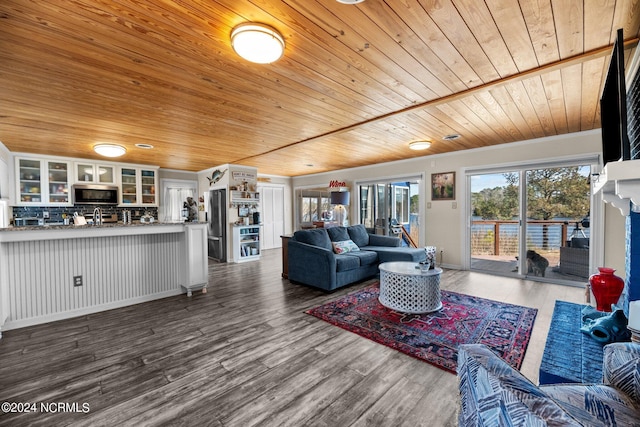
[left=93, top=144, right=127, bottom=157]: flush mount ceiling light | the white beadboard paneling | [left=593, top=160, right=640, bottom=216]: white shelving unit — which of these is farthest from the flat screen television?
[left=93, top=144, right=127, bottom=157]: flush mount ceiling light

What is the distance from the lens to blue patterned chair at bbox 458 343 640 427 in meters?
A: 0.60

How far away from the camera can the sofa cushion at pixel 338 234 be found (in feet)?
15.6

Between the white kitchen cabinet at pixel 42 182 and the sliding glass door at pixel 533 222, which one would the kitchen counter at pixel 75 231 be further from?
the sliding glass door at pixel 533 222

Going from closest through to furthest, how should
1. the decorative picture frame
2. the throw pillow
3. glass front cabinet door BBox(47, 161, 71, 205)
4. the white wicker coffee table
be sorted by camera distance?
1. the white wicker coffee table
2. the throw pillow
3. glass front cabinet door BBox(47, 161, 71, 205)
4. the decorative picture frame

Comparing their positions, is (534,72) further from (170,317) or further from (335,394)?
(170,317)

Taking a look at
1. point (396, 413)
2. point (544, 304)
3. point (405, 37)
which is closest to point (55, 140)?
point (405, 37)

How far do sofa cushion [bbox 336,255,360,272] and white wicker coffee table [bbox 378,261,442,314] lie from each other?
36.8 inches

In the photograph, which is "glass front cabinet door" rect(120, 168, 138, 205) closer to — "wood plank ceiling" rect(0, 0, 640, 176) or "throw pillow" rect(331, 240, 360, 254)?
"wood plank ceiling" rect(0, 0, 640, 176)

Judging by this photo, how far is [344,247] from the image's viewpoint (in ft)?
14.9

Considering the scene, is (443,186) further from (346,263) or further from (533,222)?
(346,263)

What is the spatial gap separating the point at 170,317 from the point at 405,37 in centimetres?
354

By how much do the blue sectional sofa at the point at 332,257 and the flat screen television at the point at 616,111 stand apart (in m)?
2.93

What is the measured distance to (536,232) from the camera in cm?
446

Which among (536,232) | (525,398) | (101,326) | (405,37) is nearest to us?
(525,398)
